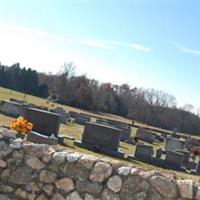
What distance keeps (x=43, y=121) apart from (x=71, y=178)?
55.1ft

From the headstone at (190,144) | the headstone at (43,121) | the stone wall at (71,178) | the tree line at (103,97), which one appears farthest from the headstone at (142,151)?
the tree line at (103,97)

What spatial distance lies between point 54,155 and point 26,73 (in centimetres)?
8143

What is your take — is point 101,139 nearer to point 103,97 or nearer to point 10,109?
point 10,109

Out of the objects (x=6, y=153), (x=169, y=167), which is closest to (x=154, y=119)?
(x=169, y=167)

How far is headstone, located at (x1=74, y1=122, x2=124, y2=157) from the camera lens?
2417 centimetres

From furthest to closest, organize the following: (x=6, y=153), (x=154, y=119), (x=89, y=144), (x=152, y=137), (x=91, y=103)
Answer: (x=154, y=119) < (x=91, y=103) < (x=152, y=137) < (x=89, y=144) < (x=6, y=153)

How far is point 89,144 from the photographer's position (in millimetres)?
24391

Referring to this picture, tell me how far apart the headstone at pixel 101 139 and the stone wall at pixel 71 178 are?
1717 centimetres

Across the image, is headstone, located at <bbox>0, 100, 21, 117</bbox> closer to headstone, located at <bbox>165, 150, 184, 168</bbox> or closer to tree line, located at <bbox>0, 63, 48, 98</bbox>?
headstone, located at <bbox>165, 150, 184, 168</bbox>

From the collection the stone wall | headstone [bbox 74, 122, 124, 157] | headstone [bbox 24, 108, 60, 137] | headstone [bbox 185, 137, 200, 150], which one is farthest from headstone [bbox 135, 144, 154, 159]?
the stone wall

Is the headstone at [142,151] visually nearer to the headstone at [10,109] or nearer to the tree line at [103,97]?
the headstone at [10,109]

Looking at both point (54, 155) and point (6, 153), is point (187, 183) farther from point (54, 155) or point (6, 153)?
point (6, 153)

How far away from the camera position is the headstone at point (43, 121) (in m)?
22.8

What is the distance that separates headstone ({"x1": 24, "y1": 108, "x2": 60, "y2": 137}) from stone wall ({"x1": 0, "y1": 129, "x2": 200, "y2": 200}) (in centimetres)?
1574
